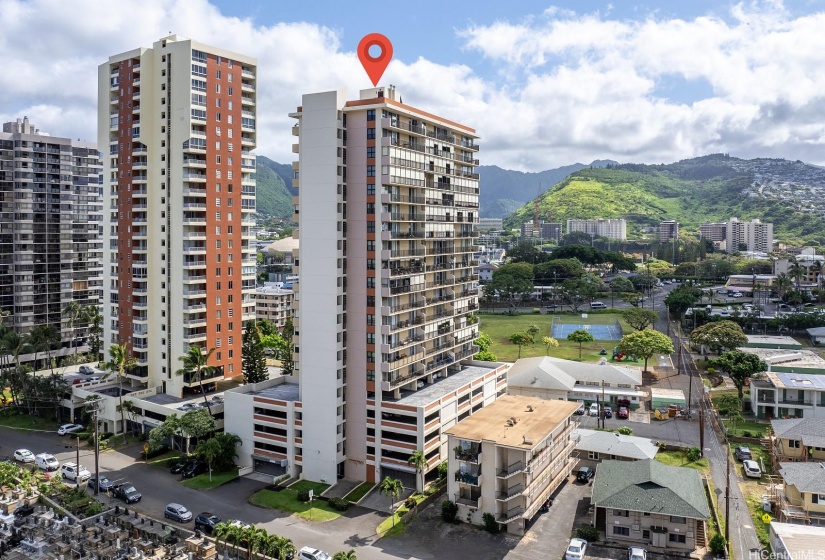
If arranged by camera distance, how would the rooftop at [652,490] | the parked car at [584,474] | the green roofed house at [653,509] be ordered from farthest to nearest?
the parked car at [584,474], the rooftop at [652,490], the green roofed house at [653,509]

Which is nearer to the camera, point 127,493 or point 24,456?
point 127,493

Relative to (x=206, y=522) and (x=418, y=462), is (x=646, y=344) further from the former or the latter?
(x=206, y=522)

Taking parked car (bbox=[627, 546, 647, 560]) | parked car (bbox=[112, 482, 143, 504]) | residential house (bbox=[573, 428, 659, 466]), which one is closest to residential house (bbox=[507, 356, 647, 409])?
residential house (bbox=[573, 428, 659, 466])

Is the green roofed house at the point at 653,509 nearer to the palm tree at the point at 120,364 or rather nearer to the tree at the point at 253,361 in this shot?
the tree at the point at 253,361

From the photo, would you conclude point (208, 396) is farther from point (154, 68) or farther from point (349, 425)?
point (154, 68)

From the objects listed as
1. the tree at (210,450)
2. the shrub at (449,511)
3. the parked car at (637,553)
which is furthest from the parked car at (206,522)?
the parked car at (637,553)

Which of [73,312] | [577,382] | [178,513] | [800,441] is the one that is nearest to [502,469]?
[178,513]

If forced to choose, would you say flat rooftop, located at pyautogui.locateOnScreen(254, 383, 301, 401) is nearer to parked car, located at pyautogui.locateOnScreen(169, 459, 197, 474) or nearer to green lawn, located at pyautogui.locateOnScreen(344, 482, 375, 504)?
parked car, located at pyautogui.locateOnScreen(169, 459, 197, 474)
